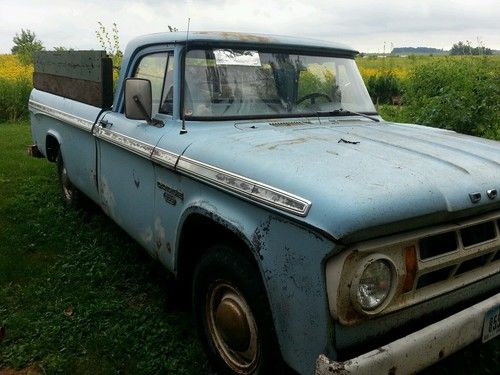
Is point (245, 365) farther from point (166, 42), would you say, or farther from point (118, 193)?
point (166, 42)

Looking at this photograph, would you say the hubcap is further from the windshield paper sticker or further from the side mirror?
the windshield paper sticker

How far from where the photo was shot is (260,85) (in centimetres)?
327

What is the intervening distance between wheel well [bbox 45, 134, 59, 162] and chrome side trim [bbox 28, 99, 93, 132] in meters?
0.30

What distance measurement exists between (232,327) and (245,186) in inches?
31.0

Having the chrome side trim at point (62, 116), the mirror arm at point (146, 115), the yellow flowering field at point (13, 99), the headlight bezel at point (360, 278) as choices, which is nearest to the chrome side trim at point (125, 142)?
the mirror arm at point (146, 115)

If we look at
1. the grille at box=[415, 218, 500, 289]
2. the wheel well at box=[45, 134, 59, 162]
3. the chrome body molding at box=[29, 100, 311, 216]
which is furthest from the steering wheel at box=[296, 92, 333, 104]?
the wheel well at box=[45, 134, 59, 162]

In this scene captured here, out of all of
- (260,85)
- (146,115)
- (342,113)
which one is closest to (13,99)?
(146,115)

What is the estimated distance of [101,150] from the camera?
407cm

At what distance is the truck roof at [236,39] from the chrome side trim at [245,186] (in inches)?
37.4

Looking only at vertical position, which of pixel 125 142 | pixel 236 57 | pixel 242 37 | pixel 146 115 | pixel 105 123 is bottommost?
pixel 125 142

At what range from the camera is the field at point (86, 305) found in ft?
9.59

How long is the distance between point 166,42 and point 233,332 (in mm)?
2014

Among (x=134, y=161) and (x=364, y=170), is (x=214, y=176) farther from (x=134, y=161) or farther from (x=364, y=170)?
(x=134, y=161)

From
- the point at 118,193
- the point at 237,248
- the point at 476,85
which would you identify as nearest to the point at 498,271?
the point at 237,248
